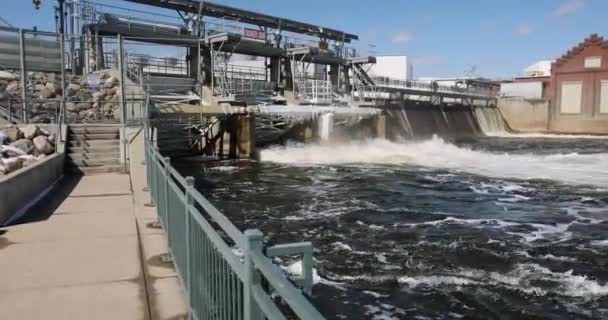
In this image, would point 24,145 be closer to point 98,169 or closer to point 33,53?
point 98,169

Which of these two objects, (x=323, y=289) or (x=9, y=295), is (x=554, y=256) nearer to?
(x=323, y=289)

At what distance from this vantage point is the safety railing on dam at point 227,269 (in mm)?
2148

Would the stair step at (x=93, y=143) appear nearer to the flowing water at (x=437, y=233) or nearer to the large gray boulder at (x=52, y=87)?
the flowing water at (x=437, y=233)

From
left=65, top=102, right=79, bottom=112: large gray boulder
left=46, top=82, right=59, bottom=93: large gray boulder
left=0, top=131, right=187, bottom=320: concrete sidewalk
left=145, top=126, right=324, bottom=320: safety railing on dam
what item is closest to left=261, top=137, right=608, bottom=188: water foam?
left=65, top=102, right=79, bottom=112: large gray boulder

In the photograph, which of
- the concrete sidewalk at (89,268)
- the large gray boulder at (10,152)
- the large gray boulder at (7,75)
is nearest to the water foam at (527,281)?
the concrete sidewalk at (89,268)

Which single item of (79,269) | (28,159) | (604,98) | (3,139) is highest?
(604,98)

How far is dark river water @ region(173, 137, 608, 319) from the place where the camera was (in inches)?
297

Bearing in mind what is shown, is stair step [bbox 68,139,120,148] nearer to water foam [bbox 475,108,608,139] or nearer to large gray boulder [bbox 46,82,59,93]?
large gray boulder [bbox 46,82,59,93]

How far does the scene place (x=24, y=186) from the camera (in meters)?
9.38

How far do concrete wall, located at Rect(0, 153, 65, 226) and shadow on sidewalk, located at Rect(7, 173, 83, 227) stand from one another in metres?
0.13

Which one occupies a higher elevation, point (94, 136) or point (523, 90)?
point (523, 90)

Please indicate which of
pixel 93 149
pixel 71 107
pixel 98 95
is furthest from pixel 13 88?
pixel 93 149

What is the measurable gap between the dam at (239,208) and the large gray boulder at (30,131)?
5 cm

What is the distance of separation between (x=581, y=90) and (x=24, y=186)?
7164cm
